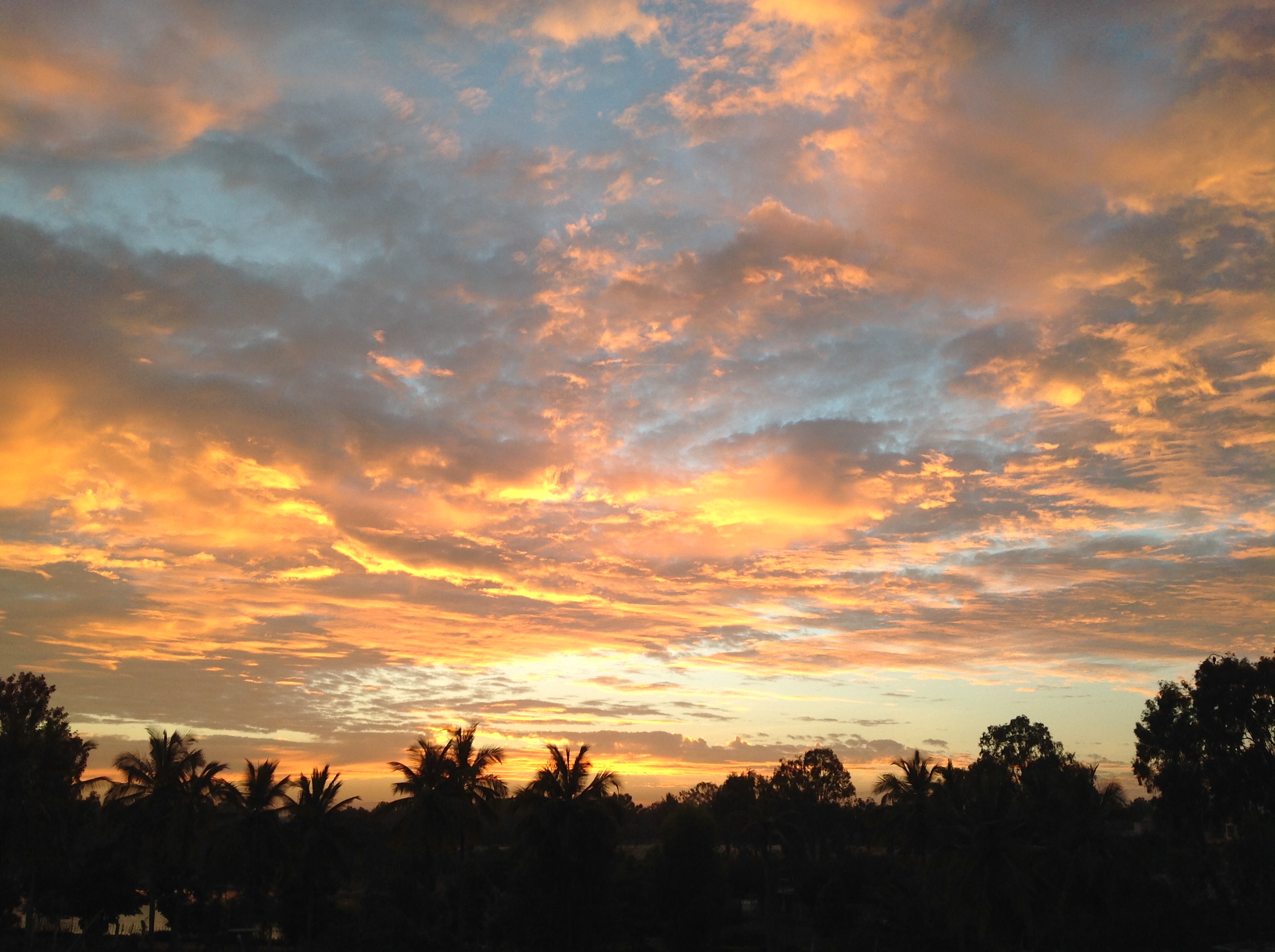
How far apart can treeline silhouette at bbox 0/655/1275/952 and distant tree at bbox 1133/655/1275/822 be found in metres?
0.13

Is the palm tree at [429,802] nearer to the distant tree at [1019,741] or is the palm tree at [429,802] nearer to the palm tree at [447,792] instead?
the palm tree at [447,792]

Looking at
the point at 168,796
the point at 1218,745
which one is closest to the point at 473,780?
the point at 168,796

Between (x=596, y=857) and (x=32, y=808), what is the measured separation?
23811mm

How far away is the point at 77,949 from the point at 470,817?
16585mm

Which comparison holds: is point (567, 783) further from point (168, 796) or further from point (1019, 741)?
point (1019, 741)

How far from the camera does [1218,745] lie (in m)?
64.8

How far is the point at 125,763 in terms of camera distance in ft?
151

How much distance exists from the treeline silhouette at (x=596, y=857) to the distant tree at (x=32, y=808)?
11cm

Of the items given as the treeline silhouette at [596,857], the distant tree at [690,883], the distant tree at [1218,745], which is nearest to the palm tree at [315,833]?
the treeline silhouette at [596,857]

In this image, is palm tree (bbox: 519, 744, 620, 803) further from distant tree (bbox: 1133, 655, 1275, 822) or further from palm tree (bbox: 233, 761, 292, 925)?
distant tree (bbox: 1133, 655, 1275, 822)

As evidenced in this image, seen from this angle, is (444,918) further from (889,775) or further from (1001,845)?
A: (889,775)

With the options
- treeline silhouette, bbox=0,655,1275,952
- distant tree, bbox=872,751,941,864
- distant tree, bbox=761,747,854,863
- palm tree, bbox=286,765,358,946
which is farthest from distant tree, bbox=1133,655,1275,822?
palm tree, bbox=286,765,358,946

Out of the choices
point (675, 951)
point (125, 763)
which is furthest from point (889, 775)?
point (125, 763)

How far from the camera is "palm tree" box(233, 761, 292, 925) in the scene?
47.3m
